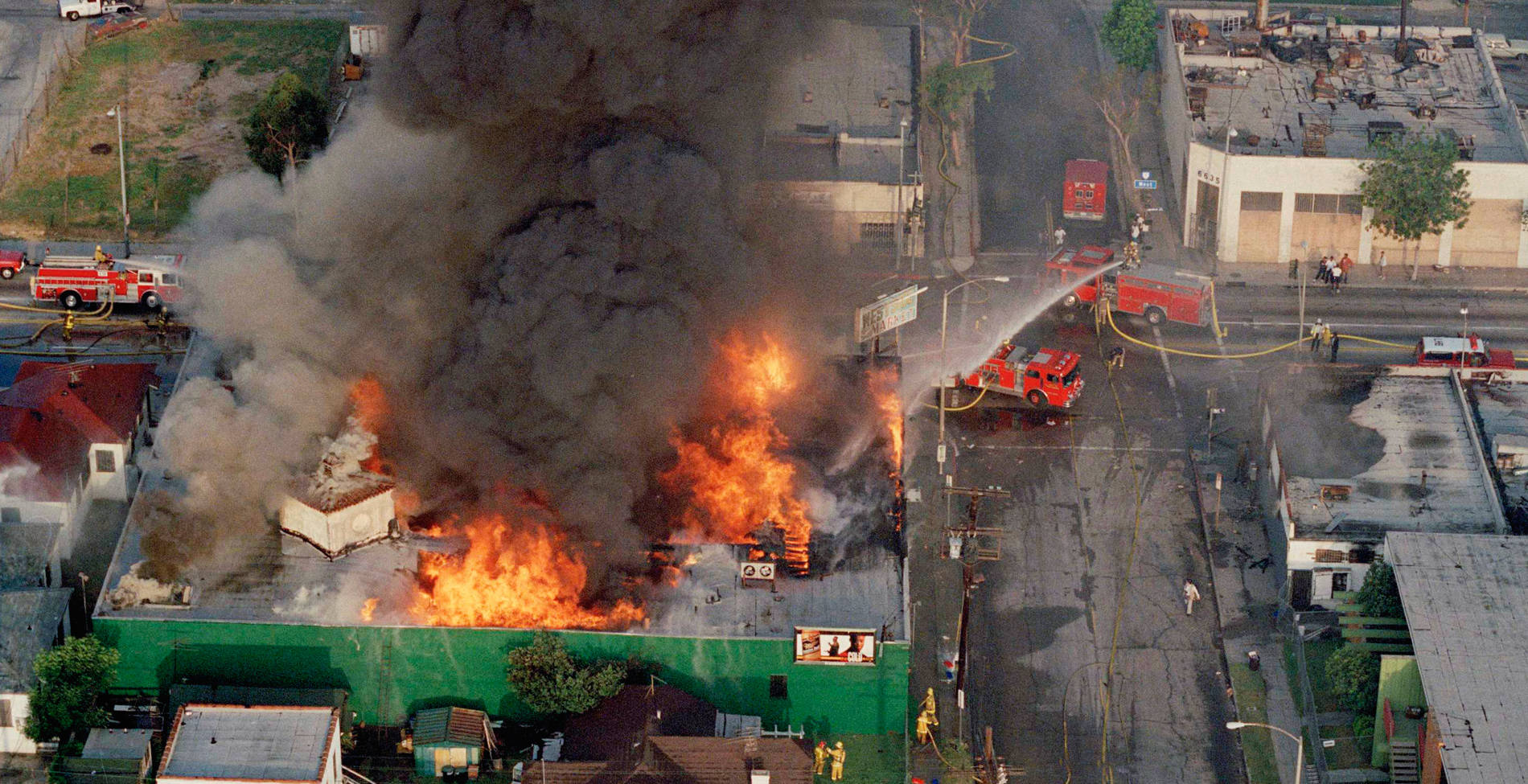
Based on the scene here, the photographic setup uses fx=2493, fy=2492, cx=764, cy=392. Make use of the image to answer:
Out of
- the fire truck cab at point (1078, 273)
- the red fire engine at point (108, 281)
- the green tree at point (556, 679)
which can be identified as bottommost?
the green tree at point (556, 679)

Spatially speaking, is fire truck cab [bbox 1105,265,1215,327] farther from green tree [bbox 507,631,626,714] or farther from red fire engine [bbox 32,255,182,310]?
red fire engine [bbox 32,255,182,310]

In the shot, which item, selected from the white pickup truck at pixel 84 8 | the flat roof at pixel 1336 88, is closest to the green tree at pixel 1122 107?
the flat roof at pixel 1336 88

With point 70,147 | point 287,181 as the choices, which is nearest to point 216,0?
point 70,147

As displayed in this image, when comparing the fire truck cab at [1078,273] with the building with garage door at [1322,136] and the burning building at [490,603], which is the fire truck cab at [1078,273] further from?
the burning building at [490,603]

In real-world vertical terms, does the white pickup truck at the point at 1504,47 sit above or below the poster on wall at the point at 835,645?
above

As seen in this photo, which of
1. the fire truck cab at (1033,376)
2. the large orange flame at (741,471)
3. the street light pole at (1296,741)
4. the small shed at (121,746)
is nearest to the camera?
the street light pole at (1296,741)

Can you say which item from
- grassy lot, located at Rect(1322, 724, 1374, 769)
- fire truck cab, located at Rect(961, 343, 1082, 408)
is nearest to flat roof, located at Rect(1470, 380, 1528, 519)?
grassy lot, located at Rect(1322, 724, 1374, 769)
